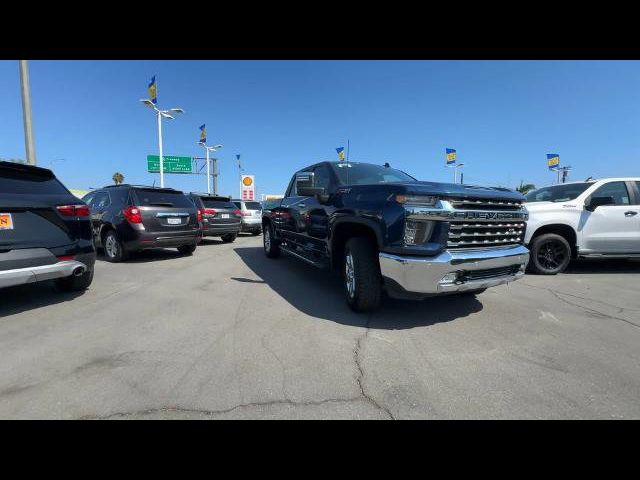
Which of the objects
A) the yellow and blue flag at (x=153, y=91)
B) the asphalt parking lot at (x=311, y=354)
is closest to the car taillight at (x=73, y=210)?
the asphalt parking lot at (x=311, y=354)

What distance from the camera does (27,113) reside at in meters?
7.73

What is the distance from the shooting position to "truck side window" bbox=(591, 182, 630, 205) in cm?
545

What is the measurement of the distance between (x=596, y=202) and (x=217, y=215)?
9.61 metres

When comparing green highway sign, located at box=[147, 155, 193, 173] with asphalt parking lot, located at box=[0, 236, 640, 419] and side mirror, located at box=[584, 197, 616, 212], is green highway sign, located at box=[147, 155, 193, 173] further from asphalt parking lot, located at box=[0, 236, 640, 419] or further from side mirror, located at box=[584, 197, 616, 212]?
side mirror, located at box=[584, 197, 616, 212]

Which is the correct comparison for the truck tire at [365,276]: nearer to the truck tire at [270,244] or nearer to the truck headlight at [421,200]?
the truck headlight at [421,200]

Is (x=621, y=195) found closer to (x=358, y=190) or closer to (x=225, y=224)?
(x=358, y=190)

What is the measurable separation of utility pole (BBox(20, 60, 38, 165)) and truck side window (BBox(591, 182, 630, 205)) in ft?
42.8

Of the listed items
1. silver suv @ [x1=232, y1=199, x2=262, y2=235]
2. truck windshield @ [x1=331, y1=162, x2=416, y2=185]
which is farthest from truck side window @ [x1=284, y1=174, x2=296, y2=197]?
silver suv @ [x1=232, y1=199, x2=262, y2=235]

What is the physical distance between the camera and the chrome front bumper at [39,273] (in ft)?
9.72

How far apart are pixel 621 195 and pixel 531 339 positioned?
190 inches

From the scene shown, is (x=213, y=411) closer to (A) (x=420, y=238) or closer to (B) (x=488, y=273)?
(A) (x=420, y=238)

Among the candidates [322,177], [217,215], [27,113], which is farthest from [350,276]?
[27,113]
